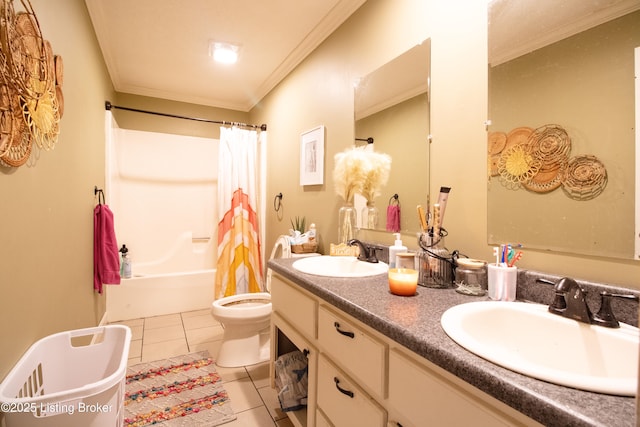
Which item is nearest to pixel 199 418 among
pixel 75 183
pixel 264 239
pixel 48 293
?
pixel 48 293

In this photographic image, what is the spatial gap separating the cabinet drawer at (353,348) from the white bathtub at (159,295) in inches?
104

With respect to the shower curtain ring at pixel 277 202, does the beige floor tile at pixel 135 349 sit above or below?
below

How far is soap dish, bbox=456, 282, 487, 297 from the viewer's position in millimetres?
1010

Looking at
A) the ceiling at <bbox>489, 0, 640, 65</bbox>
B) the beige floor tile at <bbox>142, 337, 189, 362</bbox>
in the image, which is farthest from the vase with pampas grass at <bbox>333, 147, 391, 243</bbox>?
the beige floor tile at <bbox>142, 337, 189, 362</bbox>

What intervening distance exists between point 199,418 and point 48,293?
3.28 ft

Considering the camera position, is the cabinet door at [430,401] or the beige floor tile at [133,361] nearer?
the cabinet door at [430,401]

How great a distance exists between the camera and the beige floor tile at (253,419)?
1.62m

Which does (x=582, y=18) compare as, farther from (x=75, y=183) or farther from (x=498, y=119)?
(x=75, y=183)

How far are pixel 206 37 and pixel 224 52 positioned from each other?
216 millimetres

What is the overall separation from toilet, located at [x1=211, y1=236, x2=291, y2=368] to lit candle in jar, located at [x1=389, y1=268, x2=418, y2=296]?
1320mm

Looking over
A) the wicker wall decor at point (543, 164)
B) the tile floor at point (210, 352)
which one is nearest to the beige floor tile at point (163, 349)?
the tile floor at point (210, 352)

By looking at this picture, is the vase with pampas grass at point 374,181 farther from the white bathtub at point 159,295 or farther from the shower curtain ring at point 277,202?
the white bathtub at point 159,295

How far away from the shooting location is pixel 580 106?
0.90 meters

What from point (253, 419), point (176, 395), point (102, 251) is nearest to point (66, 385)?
point (176, 395)
